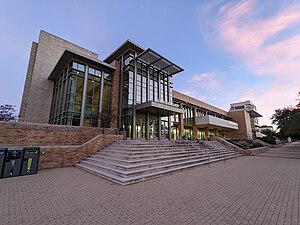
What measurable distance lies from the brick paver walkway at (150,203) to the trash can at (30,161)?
1.57 metres

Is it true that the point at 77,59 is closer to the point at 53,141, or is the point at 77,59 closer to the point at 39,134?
the point at 39,134

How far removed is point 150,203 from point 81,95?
15446 millimetres

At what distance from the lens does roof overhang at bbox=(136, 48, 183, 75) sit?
18.3 m

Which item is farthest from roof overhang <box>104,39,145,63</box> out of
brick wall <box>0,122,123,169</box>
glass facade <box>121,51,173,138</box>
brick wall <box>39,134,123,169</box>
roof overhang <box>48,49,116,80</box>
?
brick wall <box>39,134,123,169</box>

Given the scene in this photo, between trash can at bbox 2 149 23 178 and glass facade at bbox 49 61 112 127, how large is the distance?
8.02 meters

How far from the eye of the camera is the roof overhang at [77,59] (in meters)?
16.0

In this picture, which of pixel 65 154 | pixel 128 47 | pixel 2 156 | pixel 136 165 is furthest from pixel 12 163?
pixel 128 47

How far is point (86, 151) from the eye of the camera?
10.1 m

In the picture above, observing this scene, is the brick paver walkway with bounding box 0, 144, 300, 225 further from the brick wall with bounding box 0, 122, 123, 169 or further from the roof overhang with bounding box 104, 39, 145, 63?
the roof overhang with bounding box 104, 39, 145, 63

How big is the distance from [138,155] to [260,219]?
237 inches

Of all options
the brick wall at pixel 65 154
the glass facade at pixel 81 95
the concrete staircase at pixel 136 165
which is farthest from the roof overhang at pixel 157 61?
the concrete staircase at pixel 136 165

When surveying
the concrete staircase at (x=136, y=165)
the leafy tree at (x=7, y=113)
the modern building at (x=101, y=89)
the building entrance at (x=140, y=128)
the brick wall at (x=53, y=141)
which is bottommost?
the concrete staircase at (x=136, y=165)

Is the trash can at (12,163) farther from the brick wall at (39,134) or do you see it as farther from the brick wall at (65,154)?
the brick wall at (39,134)

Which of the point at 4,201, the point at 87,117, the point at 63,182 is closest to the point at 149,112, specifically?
the point at 87,117
